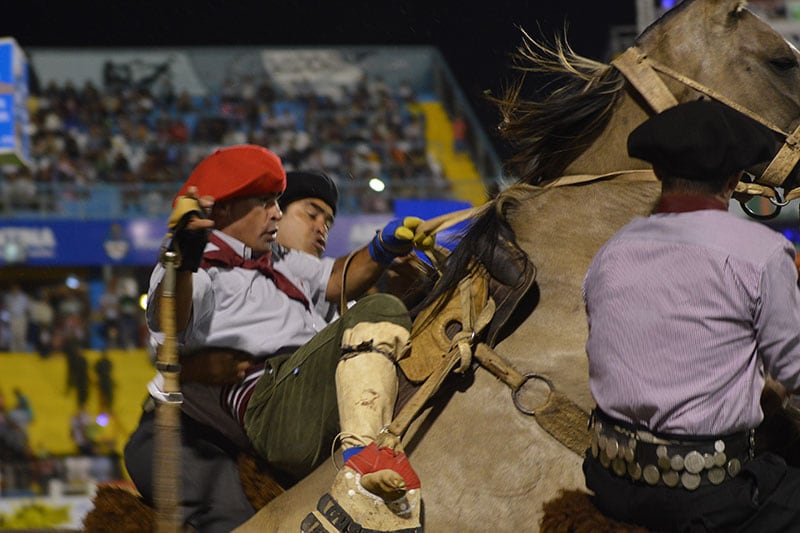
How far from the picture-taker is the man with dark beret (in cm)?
217

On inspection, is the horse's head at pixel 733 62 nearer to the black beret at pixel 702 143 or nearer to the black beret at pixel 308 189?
the black beret at pixel 702 143

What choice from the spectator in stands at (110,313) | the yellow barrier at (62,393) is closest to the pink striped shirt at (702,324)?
the yellow barrier at (62,393)

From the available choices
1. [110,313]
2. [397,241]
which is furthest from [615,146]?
[110,313]

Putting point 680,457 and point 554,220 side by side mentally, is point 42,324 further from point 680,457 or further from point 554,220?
point 680,457

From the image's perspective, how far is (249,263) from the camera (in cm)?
327

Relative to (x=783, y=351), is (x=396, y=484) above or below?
below

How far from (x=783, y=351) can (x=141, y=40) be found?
74.1 ft

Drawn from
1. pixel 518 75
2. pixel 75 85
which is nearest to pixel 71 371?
pixel 75 85

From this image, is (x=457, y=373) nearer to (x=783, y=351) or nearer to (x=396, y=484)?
(x=396, y=484)

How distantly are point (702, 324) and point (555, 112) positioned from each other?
122cm

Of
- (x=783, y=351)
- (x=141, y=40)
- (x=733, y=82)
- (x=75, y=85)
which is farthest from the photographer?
(x=141, y=40)

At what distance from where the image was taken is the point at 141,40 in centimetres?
2322

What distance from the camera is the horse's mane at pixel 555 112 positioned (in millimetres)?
3234

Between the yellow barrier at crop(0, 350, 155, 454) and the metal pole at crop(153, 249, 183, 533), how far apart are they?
10.8 m
